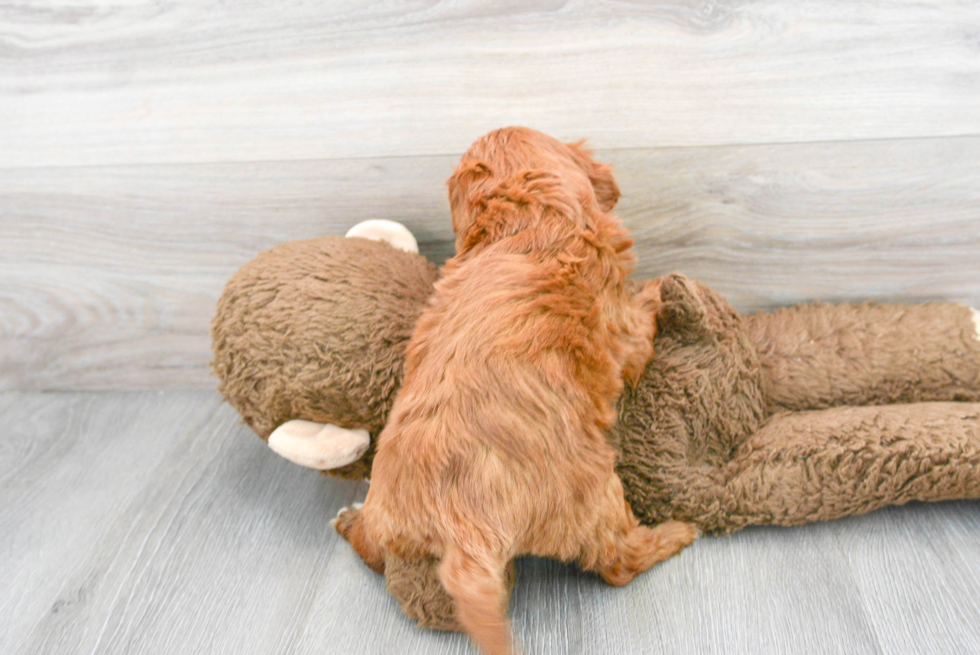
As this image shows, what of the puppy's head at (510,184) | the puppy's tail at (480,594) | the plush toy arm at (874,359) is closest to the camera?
the puppy's tail at (480,594)

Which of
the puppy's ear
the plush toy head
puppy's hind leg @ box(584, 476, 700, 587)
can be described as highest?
the puppy's ear

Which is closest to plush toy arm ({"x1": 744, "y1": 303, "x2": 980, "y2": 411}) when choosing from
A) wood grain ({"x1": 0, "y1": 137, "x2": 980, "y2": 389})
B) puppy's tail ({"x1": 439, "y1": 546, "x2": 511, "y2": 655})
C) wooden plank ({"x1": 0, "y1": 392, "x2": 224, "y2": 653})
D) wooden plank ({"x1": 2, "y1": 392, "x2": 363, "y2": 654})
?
Result: wood grain ({"x1": 0, "y1": 137, "x2": 980, "y2": 389})

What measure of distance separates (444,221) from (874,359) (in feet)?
2.42

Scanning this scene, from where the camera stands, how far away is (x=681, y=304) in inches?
38.5

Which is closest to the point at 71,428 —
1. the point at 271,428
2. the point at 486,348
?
the point at 271,428

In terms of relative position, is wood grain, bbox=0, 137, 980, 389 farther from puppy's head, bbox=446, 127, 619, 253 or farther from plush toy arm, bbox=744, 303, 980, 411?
puppy's head, bbox=446, 127, 619, 253

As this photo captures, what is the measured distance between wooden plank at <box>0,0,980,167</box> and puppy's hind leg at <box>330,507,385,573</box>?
0.60 meters

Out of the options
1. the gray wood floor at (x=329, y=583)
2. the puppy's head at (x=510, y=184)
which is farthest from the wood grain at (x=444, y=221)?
the gray wood floor at (x=329, y=583)

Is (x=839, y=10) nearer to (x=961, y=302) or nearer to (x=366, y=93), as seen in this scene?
(x=961, y=302)

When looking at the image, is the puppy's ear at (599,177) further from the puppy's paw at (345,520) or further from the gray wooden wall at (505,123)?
the puppy's paw at (345,520)

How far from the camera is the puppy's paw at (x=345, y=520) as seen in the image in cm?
107

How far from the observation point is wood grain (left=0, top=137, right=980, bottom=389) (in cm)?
113

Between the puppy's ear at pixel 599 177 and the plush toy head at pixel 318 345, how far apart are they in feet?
0.98

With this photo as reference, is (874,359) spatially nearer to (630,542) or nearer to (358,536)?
(630,542)
